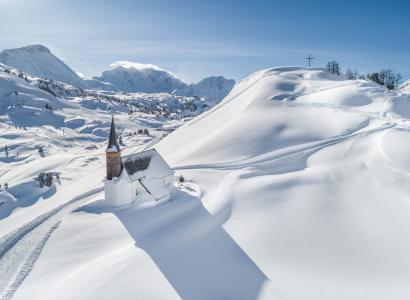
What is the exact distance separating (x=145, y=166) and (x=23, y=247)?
1559 cm

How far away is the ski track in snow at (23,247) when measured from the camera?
26453 mm

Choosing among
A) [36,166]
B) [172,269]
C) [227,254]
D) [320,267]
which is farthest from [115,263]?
[36,166]

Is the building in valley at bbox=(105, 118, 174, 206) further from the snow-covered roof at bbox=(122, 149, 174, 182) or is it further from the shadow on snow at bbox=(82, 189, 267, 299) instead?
the shadow on snow at bbox=(82, 189, 267, 299)

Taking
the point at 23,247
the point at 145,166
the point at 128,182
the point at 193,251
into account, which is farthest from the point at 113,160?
the point at 193,251

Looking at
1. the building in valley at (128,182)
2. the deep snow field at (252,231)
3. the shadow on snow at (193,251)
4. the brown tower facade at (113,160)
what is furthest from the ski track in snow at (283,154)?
the brown tower facade at (113,160)

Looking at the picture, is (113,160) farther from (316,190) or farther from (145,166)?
(316,190)

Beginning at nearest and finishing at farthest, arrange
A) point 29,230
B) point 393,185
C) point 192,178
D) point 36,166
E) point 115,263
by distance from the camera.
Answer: point 115,263 → point 393,185 → point 29,230 → point 192,178 → point 36,166

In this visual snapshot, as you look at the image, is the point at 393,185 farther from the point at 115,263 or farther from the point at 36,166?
the point at 36,166

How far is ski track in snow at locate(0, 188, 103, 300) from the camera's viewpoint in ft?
86.8

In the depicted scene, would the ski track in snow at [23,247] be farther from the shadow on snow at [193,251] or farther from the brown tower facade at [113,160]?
the shadow on snow at [193,251]

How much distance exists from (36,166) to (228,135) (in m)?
68.5

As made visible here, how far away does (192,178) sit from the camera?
45531 mm

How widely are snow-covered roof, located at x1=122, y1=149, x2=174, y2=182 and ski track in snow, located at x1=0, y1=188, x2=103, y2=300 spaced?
30.0 feet

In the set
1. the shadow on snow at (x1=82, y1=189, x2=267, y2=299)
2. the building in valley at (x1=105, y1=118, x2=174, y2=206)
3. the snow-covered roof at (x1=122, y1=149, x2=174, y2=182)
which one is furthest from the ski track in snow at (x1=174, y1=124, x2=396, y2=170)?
the shadow on snow at (x1=82, y1=189, x2=267, y2=299)
